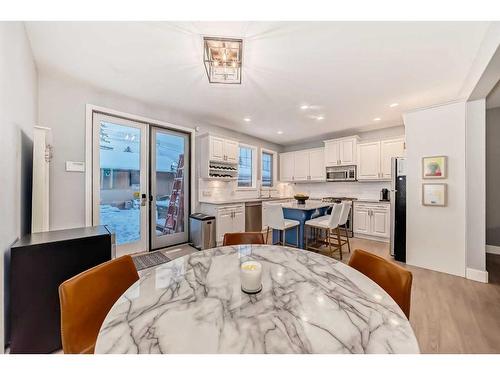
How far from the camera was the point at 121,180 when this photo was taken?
324cm

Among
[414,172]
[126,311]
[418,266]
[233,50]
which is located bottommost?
[418,266]

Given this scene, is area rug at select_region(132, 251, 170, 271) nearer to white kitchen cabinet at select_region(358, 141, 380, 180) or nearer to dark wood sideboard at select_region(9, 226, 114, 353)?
dark wood sideboard at select_region(9, 226, 114, 353)

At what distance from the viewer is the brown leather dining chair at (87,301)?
89 cm

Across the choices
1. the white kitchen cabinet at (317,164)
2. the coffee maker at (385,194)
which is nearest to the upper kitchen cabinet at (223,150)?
the white kitchen cabinet at (317,164)

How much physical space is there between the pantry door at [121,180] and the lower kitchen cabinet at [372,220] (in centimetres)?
456

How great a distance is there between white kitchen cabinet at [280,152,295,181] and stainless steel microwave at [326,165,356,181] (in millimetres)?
1129

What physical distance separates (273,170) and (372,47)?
Result: 4.42 metres

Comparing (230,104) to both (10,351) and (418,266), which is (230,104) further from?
(418,266)

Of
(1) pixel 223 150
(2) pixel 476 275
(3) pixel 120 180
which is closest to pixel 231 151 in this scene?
(1) pixel 223 150

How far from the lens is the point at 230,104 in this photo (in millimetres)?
3447

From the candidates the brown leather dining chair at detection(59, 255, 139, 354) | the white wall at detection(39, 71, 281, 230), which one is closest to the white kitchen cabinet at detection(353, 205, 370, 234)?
the brown leather dining chair at detection(59, 255, 139, 354)

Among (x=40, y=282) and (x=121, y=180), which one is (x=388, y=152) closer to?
(x=121, y=180)

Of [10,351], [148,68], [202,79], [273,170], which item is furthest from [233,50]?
[273,170]

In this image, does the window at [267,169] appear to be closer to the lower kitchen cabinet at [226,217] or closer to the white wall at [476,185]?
the lower kitchen cabinet at [226,217]
